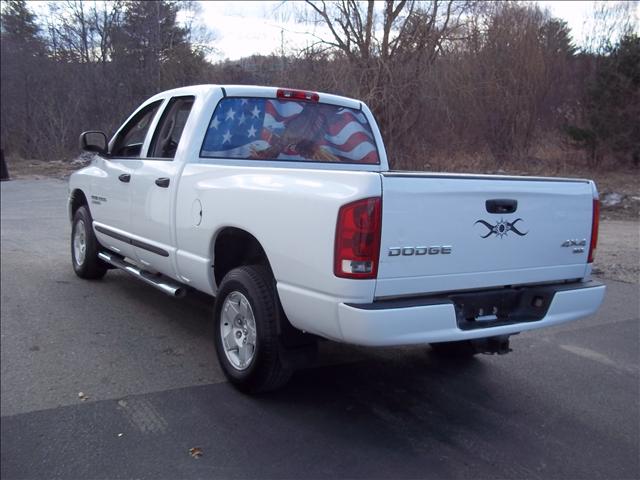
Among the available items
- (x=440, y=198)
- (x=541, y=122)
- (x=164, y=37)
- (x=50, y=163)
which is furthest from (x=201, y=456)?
(x=164, y=37)

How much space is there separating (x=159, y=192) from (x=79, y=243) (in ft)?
8.40

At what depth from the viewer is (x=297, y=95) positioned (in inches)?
Answer: 217

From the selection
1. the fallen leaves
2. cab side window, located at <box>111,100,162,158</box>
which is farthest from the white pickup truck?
the fallen leaves

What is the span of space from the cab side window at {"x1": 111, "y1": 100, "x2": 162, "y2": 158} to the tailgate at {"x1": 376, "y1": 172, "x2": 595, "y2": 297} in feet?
10.5

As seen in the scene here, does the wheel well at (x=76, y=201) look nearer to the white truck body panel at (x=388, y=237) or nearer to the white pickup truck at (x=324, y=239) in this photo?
the white pickup truck at (x=324, y=239)

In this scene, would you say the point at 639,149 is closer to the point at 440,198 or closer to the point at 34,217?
the point at 34,217

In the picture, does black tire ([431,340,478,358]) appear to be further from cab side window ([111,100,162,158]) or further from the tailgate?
cab side window ([111,100,162,158])

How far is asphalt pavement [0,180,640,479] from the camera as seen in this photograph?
3.45m

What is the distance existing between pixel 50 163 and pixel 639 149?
20.5m

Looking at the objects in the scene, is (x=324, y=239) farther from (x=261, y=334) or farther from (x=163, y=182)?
(x=163, y=182)

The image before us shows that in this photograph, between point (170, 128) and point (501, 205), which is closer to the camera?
Answer: point (501, 205)

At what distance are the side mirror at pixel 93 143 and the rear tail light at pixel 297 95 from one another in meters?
2.10

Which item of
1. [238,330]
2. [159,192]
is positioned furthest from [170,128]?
[238,330]

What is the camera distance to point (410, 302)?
3.53 m
